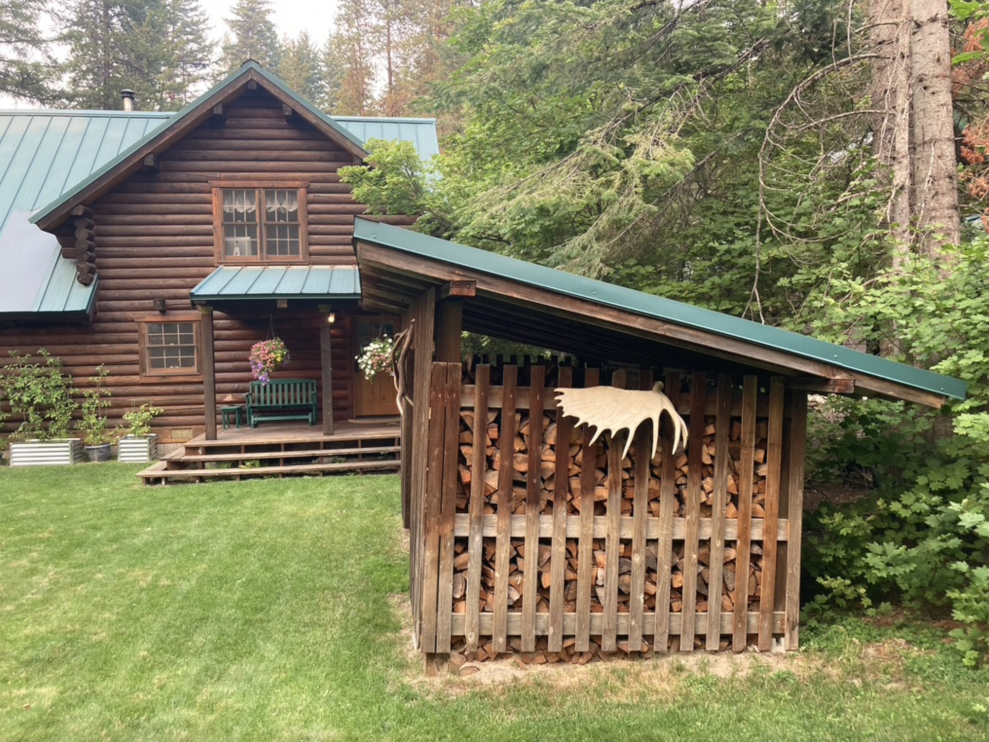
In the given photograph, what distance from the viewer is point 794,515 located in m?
4.23

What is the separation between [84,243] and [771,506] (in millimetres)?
12115

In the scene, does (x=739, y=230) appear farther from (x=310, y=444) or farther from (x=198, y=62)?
(x=198, y=62)

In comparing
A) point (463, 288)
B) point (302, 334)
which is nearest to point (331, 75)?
point (302, 334)

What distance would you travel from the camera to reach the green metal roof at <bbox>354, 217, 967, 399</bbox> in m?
3.55

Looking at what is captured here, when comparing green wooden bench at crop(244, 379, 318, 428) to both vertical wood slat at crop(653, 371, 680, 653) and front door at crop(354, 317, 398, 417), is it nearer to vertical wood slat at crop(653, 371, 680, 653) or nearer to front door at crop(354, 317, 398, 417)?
front door at crop(354, 317, 398, 417)

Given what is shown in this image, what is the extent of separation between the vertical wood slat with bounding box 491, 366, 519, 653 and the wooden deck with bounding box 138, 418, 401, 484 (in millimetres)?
6607

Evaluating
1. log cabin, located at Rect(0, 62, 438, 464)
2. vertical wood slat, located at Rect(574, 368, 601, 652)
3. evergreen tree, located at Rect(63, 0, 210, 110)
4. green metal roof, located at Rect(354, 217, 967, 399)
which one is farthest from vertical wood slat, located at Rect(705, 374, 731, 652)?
evergreen tree, located at Rect(63, 0, 210, 110)

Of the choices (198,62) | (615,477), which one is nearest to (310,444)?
(615,477)

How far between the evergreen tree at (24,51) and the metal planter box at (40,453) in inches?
838

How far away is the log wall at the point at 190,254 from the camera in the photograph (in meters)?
11.9

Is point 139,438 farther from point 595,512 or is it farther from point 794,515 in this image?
point 794,515

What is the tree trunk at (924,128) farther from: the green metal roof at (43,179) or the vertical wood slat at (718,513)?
the green metal roof at (43,179)

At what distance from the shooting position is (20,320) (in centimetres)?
1145

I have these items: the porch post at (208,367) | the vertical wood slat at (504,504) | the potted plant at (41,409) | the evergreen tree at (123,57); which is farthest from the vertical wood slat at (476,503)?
the evergreen tree at (123,57)
